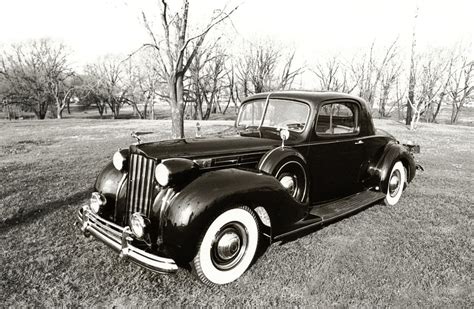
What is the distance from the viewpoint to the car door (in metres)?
4.26

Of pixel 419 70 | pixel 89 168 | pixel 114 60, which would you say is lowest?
pixel 89 168

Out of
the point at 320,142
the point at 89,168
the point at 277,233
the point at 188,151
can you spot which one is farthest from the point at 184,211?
the point at 89,168

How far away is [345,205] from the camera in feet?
14.1

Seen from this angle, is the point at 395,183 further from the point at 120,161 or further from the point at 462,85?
the point at 462,85

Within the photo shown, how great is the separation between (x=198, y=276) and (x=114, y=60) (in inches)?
2012

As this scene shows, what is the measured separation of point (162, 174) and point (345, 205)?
261 centimetres

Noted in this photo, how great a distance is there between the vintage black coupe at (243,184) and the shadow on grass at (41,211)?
1.52 metres

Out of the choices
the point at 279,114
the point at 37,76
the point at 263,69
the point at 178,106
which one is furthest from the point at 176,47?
the point at 37,76

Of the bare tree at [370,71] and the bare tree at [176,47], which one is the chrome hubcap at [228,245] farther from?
the bare tree at [370,71]

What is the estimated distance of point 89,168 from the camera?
7.97 metres

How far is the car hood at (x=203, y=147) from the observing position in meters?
3.31

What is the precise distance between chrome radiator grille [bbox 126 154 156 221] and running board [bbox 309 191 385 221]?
1.97 metres

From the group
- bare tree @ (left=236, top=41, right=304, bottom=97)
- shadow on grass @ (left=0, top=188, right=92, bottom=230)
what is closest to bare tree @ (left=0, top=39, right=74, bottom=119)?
bare tree @ (left=236, top=41, right=304, bottom=97)

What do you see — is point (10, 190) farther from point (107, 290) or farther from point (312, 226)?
point (312, 226)
